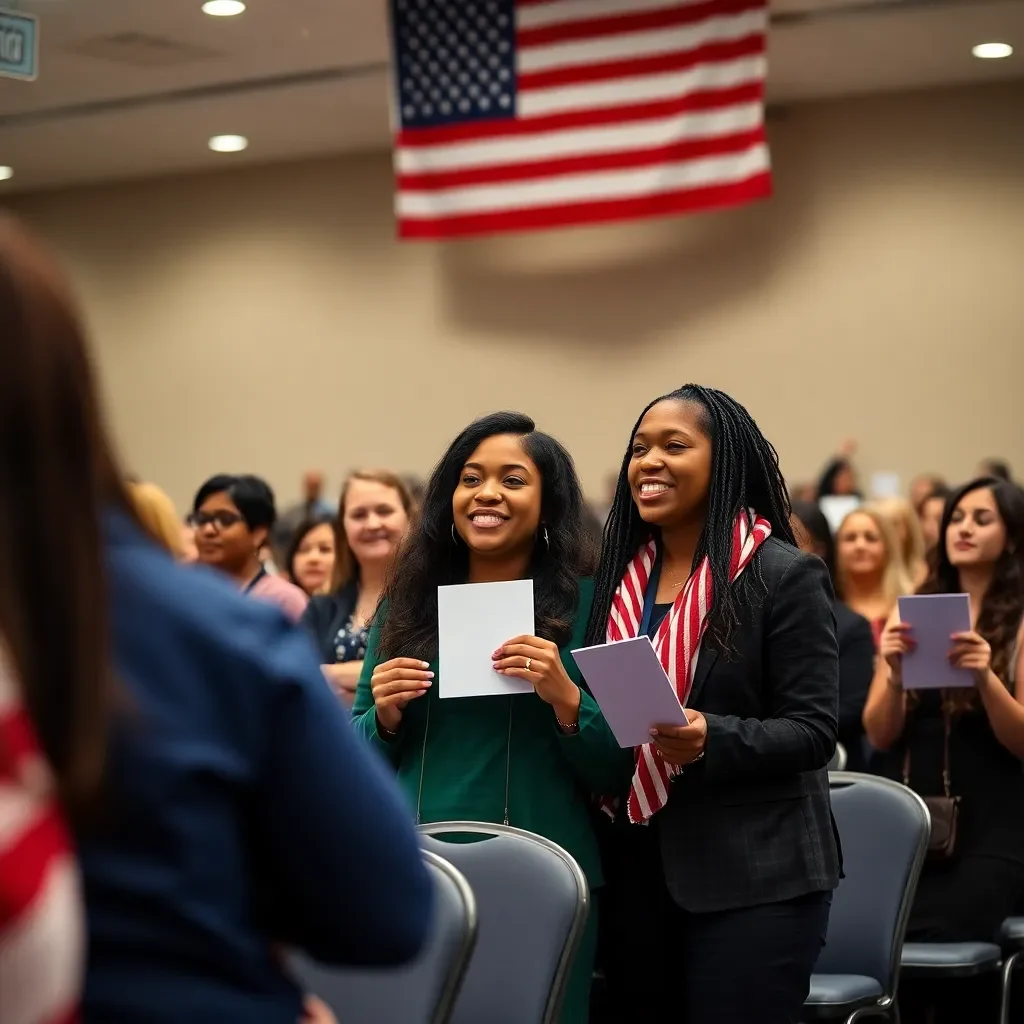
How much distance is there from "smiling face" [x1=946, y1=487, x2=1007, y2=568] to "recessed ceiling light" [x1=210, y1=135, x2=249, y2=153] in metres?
9.32

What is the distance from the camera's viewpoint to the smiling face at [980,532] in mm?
→ 4863

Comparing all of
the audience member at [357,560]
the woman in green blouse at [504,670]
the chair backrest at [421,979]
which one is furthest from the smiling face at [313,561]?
the chair backrest at [421,979]

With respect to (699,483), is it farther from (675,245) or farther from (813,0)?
(675,245)

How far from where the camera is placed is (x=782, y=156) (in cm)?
1220

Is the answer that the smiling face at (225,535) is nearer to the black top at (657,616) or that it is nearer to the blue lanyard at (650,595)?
the blue lanyard at (650,595)

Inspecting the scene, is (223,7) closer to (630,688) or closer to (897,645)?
(897,645)

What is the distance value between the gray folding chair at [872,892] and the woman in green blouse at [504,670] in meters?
1.04

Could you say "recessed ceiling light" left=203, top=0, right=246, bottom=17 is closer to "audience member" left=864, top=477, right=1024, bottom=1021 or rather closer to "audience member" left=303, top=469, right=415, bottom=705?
"audience member" left=303, top=469, right=415, bottom=705

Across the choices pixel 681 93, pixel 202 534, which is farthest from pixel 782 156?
pixel 202 534

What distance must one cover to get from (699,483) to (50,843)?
225 centimetres

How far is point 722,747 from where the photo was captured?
9.66 feet

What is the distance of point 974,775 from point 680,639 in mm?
1867

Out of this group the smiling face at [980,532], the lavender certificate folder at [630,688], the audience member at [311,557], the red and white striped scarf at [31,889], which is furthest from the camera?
the audience member at [311,557]

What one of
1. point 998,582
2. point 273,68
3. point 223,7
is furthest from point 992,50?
point 998,582
